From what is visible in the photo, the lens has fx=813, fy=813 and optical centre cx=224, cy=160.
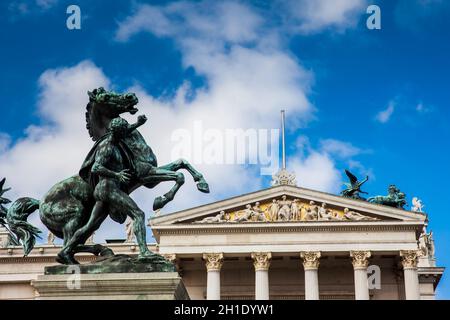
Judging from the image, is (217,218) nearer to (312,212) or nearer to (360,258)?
(312,212)

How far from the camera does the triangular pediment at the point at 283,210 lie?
52.8 metres

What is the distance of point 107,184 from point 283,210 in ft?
141

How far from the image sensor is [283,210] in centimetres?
5331

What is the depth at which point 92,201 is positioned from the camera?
11.3m

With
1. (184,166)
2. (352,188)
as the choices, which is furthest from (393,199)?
(184,166)

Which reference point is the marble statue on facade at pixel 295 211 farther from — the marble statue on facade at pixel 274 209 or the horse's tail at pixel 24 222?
the horse's tail at pixel 24 222

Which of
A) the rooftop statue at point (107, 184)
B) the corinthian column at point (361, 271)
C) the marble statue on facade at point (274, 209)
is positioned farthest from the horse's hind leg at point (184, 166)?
the marble statue on facade at point (274, 209)

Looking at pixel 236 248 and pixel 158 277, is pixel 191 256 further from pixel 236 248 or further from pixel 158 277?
pixel 158 277

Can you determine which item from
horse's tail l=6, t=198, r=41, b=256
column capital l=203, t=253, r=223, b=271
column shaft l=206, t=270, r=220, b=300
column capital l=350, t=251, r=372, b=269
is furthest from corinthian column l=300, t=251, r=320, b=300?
horse's tail l=6, t=198, r=41, b=256

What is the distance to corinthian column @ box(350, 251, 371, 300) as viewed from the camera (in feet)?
167

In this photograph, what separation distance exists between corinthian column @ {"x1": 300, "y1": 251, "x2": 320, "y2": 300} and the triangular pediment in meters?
2.26

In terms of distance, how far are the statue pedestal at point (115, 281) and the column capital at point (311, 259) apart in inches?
1661

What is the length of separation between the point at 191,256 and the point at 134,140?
4225 centimetres
